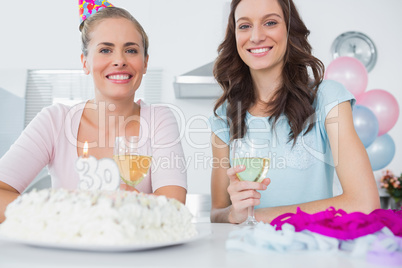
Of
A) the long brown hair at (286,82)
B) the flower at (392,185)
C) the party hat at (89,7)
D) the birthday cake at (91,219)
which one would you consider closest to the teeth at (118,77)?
the party hat at (89,7)

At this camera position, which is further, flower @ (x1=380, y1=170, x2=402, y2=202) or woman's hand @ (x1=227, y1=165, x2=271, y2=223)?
flower @ (x1=380, y1=170, x2=402, y2=202)

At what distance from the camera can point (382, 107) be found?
355cm

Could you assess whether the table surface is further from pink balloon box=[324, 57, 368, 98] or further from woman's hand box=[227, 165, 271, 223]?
pink balloon box=[324, 57, 368, 98]

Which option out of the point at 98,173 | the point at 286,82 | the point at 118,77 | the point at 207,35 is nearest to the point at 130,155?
the point at 98,173

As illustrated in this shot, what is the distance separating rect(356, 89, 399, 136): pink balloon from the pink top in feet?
8.19

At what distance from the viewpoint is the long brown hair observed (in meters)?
1.63

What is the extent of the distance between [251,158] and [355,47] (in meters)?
3.96

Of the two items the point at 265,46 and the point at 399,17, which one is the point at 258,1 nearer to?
the point at 265,46

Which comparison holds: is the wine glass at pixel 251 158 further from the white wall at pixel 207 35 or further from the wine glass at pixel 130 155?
the white wall at pixel 207 35

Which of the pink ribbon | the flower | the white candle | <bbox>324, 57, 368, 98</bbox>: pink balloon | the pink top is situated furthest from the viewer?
the flower

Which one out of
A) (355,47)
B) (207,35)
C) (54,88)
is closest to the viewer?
(355,47)

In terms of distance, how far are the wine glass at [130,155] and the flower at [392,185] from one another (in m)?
3.58

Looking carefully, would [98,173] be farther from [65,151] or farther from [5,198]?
[65,151]

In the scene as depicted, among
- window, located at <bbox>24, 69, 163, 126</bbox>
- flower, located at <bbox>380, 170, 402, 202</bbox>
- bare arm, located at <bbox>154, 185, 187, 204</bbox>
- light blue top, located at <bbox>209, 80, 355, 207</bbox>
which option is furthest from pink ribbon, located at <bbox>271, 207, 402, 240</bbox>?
window, located at <bbox>24, 69, 163, 126</bbox>
